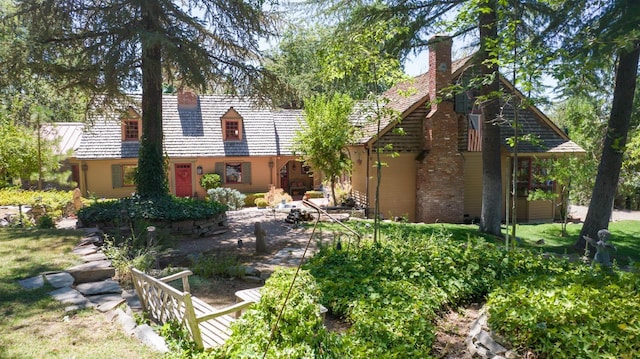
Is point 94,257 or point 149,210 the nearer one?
point 94,257

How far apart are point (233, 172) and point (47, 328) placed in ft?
63.5

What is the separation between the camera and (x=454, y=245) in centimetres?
775

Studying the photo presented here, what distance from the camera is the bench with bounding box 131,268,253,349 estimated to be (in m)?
4.61

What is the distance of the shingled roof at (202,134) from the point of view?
888 inches

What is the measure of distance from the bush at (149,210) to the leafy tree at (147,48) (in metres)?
0.89

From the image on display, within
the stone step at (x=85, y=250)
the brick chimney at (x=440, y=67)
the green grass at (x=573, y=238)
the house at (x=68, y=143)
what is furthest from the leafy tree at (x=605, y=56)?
the house at (x=68, y=143)

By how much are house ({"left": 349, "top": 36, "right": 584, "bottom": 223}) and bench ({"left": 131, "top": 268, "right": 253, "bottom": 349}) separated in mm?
10940

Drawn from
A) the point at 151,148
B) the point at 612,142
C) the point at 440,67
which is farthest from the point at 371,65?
the point at 151,148

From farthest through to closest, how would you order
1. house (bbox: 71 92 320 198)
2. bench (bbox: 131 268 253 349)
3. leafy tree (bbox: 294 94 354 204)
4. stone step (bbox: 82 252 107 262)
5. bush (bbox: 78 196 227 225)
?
1. house (bbox: 71 92 320 198)
2. leafy tree (bbox: 294 94 354 204)
3. bush (bbox: 78 196 227 225)
4. stone step (bbox: 82 252 107 262)
5. bench (bbox: 131 268 253 349)

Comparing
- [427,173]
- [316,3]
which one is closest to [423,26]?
[316,3]

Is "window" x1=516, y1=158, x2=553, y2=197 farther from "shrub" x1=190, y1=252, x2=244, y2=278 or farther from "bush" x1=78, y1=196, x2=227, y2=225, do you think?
"shrub" x1=190, y1=252, x2=244, y2=278

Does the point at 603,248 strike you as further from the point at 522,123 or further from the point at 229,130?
the point at 229,130

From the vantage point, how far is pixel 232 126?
80.2 ft

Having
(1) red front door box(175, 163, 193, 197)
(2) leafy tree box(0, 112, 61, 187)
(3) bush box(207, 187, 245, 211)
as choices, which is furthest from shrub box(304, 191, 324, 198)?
(2) leafy tree box(0, 112, 61, 187)
